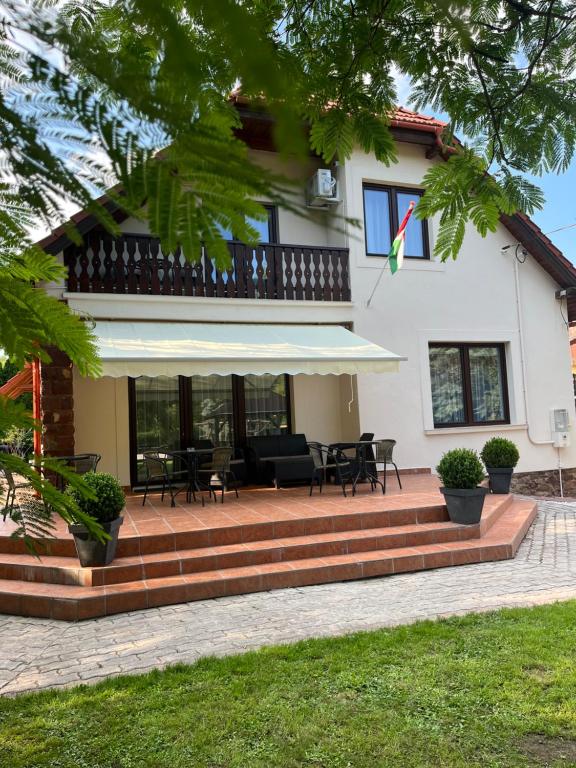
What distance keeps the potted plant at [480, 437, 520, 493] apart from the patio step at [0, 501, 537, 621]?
3.09m

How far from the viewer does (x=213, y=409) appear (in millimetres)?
14445

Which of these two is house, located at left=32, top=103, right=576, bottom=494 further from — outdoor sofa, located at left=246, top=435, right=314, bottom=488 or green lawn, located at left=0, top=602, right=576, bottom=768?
green lawn, located at left=0, top=602, right=576, bottom=768

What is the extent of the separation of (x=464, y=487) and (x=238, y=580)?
412cm

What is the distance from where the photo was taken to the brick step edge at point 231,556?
749cm

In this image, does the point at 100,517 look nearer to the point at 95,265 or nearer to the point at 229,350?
the point at 229,350

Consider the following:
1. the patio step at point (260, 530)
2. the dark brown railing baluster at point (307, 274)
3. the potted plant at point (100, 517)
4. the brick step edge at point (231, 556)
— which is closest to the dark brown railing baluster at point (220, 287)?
the dark brown railing baluster at point (307, 274)

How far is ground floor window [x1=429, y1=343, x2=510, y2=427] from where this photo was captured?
15.5 meters

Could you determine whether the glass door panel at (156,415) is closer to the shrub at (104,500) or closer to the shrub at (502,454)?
the shrub at (104,500)

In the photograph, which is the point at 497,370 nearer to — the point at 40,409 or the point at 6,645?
the point at 40,409

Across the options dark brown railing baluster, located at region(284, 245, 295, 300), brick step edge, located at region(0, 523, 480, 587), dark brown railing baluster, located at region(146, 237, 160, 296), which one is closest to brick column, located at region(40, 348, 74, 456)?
dark brown railing baluster, located at region(146, 237, 160, 296)

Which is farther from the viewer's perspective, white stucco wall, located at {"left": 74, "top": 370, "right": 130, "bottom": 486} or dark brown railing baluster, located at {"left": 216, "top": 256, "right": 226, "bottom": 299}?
dark brown railing baluster, located at {"left": 216, "top": 256, "right": 226, "bottom": 299}

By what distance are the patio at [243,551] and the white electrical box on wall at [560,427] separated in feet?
19.7

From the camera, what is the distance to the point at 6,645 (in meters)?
6.05

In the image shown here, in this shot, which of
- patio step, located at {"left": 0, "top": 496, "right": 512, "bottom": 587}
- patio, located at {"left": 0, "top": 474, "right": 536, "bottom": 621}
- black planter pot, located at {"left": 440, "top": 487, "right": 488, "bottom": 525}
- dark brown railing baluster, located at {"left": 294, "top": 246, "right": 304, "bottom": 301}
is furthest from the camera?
dark brown railing baluster, located at {"left": 294, "top": 246, "right": 304, "bottom": 301}
